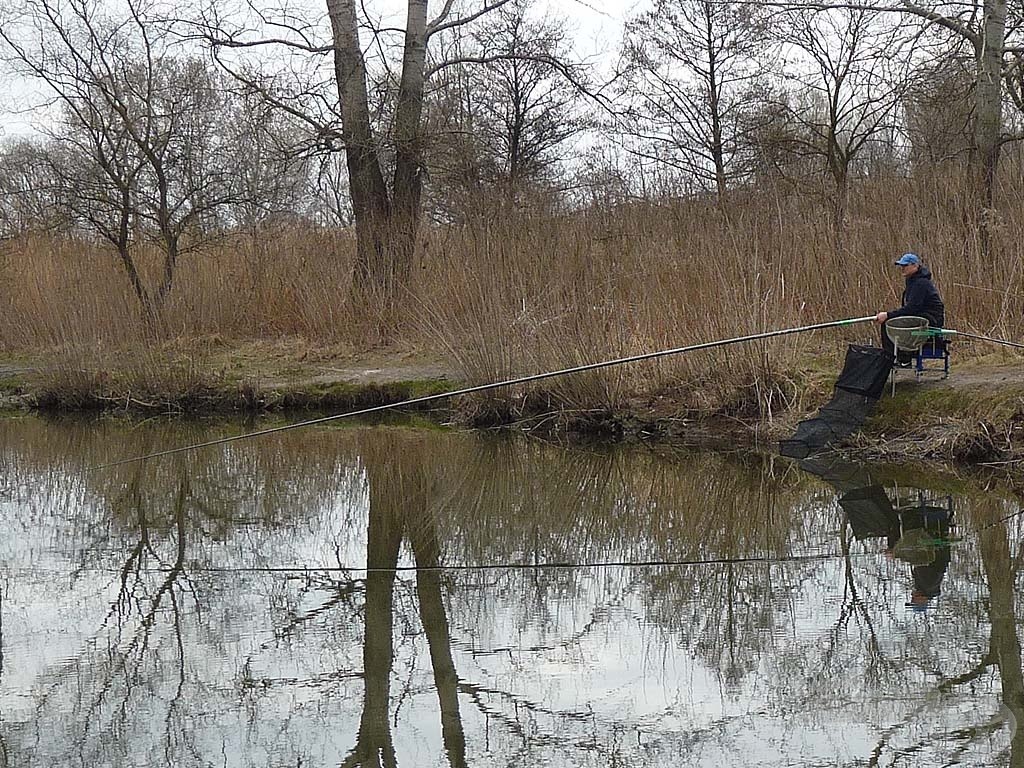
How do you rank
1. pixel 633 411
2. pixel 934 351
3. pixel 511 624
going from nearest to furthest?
pixel 511 624 → pixel 934 351 → pixel 633 411

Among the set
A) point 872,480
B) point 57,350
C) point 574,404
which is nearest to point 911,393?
point 872,480

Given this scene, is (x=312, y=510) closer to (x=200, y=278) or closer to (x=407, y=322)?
(x=407, y=322)

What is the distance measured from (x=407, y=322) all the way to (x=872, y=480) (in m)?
6.62

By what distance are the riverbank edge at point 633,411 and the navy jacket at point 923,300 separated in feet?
2.10

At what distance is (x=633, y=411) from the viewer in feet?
32.3

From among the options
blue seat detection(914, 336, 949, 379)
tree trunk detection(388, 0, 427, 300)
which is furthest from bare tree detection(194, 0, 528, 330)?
blue seat detection(914, 336, 949, 379)

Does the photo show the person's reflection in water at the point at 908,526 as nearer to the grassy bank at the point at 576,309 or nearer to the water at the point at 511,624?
the water at the point at 511,624

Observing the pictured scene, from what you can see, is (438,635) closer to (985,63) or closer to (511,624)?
(511,624)

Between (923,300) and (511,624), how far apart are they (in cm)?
454

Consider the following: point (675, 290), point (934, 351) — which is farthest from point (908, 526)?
point (675, 290)

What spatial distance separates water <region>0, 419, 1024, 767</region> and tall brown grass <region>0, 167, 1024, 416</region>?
1.72 m

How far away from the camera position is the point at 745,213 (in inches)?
450

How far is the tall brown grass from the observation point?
955 centimetres

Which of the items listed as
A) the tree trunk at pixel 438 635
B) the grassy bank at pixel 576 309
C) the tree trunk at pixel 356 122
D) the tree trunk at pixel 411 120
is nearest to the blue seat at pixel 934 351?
the grassy bank at pixel 576 309
